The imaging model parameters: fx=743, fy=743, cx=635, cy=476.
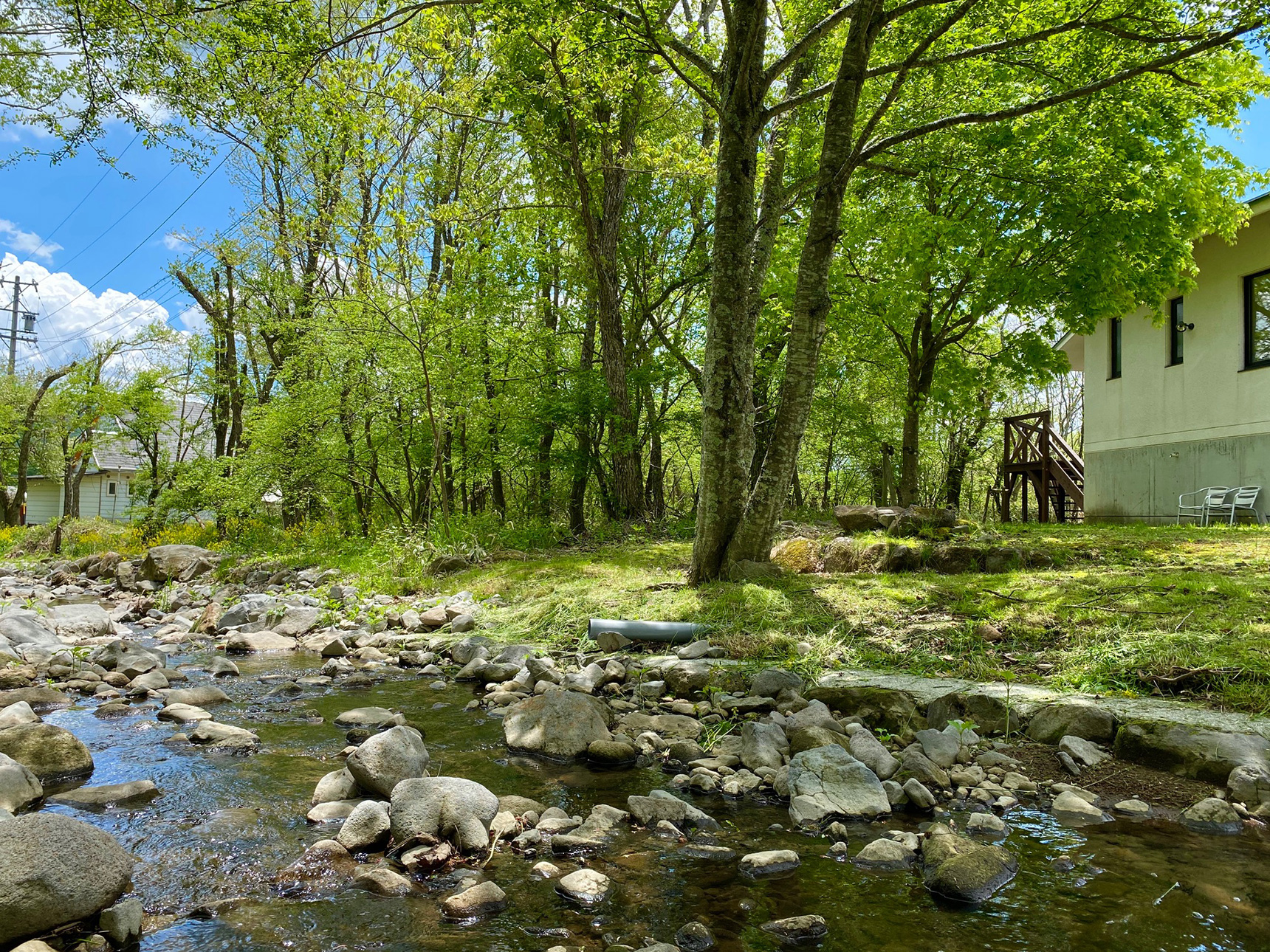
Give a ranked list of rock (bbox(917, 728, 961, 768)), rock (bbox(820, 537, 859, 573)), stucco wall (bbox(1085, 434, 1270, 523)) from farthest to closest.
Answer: stucco wall (bbox(1085, 434, 1270, 523)) < rock (bbox(820, 537, 859, 573)) < rock (bbox(917, 728, 961, 768))

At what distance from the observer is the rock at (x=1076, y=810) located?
127 inches

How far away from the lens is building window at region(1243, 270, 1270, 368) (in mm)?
12883

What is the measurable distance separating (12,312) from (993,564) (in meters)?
59.7

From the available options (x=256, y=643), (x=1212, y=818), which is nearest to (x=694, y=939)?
(x=1212, y=818)

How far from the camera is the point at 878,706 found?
4.38m

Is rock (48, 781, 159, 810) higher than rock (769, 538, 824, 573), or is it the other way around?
rock (769, 538, 824, 573)

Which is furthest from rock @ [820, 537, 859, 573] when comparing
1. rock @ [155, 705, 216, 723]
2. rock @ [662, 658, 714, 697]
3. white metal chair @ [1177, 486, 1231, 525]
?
white metal chair @ [1177, 486, 1231, 525]

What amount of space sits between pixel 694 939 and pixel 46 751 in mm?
3465

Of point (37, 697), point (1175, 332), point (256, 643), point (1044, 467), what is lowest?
point (256, 643)

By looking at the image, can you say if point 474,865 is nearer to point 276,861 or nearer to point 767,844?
point 276,861

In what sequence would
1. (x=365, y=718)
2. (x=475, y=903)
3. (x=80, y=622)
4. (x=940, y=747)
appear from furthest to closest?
(x=80, y=622)
(x=365, y=718)
(x=940, y=747)
(x=475, y=903)

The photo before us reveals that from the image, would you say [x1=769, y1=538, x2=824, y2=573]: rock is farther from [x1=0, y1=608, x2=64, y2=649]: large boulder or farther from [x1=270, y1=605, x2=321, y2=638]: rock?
[x1=0, y1=608, x2=64, y2=649]: large boulder

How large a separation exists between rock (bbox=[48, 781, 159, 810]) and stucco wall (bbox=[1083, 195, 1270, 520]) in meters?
15.7

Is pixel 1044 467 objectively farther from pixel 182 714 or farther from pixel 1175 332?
pixel 182 714
